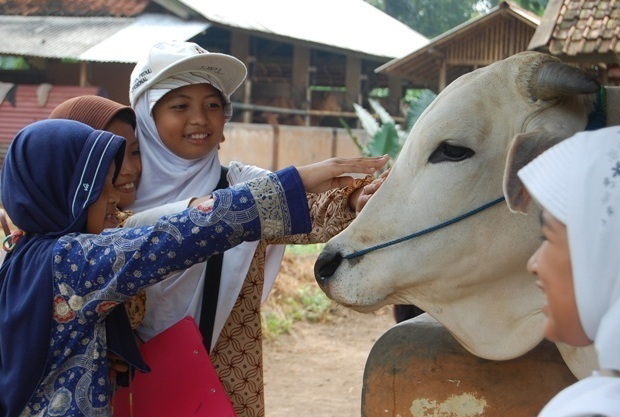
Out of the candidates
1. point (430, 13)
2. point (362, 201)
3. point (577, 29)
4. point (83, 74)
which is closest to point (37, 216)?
point (362, 201)

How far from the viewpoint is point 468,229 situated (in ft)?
6.96

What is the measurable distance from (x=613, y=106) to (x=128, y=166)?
4.34 feet

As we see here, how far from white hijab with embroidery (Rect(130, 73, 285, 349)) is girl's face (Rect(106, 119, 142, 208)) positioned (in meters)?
0.02

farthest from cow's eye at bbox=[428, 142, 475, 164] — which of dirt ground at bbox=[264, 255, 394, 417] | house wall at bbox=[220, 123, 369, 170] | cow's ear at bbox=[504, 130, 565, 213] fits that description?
house wall at bbox=[220, 123, 369, 170]

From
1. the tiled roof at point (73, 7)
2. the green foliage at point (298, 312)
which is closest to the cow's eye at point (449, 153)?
the green foliage at point (298, 312)

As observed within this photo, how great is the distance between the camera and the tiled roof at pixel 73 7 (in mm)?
14016

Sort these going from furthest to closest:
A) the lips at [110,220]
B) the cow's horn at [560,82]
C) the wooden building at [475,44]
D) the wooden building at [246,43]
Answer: the wooden building at [475,44], the wooden building at [246,43], the lips at [110,220], the cow's horn at [560,82]

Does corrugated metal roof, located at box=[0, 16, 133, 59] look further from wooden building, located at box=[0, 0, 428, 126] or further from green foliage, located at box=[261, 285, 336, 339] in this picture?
green foliage, located at box=[261, 285, 336, 339]

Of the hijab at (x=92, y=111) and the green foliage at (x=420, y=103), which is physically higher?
the hijab at (x=92, y=111)

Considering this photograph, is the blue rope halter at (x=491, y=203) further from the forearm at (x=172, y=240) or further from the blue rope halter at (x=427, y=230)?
the forearm at (x=172, y=240)

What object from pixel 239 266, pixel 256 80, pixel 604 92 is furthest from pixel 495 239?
pixel 256 80

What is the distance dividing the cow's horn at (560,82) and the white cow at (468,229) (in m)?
0.01

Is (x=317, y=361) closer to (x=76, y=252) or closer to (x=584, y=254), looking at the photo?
(x=76, y=252)

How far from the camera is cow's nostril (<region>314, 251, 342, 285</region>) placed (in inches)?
85.2
